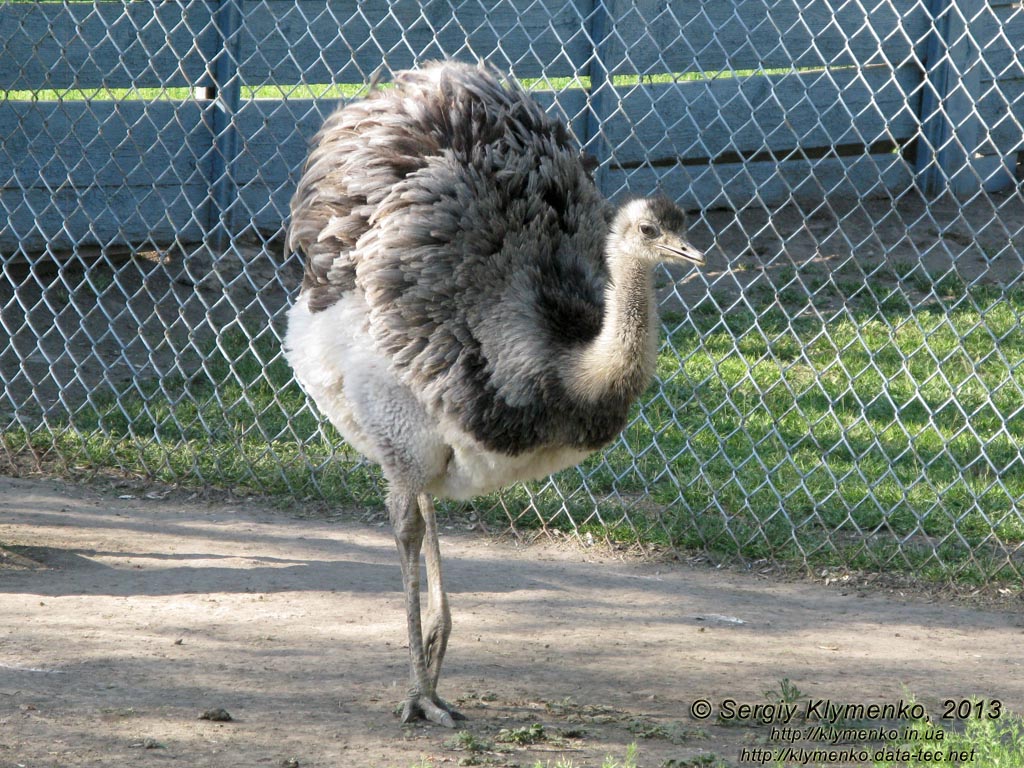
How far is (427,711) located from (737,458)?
261 cm

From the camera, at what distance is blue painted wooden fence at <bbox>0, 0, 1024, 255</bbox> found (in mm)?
6543

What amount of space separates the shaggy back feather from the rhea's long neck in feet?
0.15

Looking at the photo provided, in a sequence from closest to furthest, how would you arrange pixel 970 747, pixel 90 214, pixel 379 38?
1. pixel 970 747
2. pixel 90 214
3. pixel 379 38

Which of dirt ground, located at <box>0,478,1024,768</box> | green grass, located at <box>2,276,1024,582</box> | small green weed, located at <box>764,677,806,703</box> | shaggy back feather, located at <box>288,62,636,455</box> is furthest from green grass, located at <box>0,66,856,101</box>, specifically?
small green weed, located at <box>764,677,806,703</box>

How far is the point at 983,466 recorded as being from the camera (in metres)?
5.81

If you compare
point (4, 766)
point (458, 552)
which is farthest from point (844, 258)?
point (4, 766)

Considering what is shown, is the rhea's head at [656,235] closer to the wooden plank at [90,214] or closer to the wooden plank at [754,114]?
the wooden plank at [90,214]

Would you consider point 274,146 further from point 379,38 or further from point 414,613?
point 414,613

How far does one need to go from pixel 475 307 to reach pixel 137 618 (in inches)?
64.6

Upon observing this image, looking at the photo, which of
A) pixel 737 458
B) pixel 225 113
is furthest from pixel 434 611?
pixel 225 113

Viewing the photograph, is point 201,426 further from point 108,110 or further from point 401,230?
point 401,230

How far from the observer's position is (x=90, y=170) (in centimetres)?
692

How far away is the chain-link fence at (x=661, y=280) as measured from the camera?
539cm

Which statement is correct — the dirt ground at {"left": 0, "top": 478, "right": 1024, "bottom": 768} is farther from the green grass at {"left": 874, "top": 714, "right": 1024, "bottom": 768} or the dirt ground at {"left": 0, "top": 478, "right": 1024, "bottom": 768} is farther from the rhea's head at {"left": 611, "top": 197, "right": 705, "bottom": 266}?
the rhea's head at {"left": 611, "top": 197, "right": 705, "bottom": 266}
